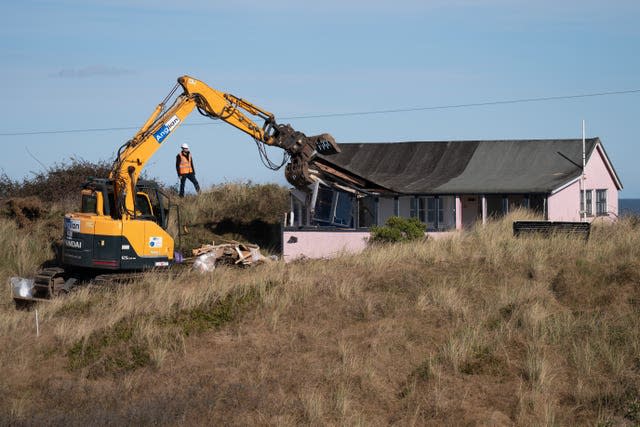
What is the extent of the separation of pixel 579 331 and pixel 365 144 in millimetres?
23312

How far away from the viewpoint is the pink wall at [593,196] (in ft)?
102

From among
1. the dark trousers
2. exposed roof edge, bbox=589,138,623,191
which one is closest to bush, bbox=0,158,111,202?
the dark trousers

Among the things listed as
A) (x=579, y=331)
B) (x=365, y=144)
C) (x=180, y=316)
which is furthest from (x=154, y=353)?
(x=365, y=144)

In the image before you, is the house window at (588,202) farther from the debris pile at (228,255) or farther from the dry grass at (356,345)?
the debris pile at (228,255)

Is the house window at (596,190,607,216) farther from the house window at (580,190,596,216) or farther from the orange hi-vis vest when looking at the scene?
the orange hi-vis vest

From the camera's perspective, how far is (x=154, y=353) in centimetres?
1600

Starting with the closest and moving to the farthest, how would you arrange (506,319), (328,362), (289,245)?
(328,362) < (506,319) < (289,245)

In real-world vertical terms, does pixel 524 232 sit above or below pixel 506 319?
above

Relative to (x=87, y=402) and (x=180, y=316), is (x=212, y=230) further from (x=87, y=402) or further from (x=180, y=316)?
(x=87, y=402)

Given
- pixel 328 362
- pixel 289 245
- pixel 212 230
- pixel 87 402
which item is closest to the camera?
pixel 87 402

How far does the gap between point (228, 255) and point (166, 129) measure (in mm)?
3834

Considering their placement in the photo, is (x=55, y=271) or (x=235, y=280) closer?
(x=235, y=280)

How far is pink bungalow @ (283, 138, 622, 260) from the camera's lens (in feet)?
95.0

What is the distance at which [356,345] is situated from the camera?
1591 centimetres
